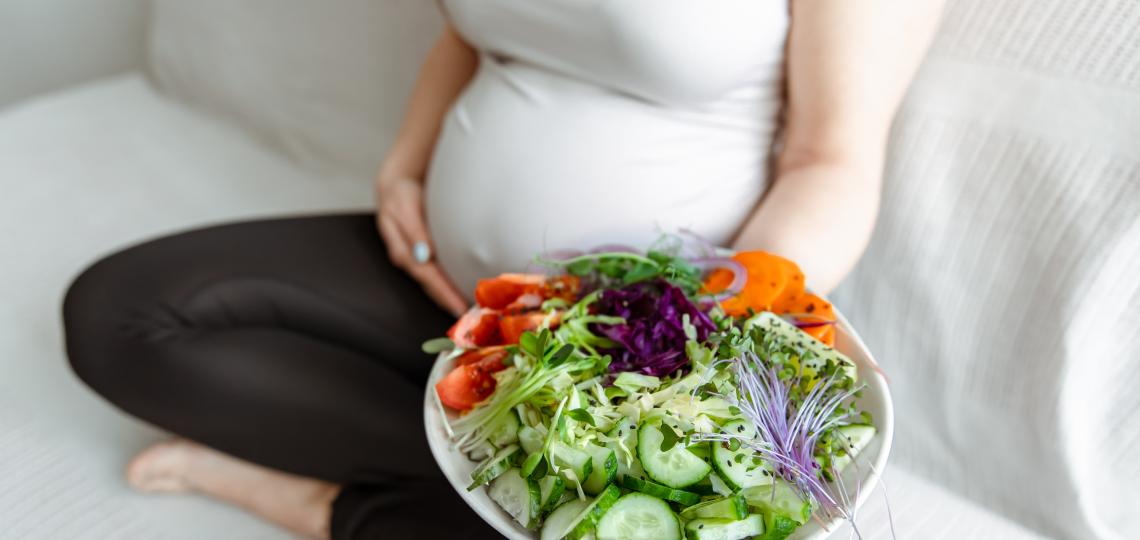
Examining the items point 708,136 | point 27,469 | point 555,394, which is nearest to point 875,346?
point 708,136

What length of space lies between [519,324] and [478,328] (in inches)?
2.2

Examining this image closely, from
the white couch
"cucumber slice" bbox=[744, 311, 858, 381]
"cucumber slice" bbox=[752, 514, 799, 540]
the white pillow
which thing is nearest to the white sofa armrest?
the white couch

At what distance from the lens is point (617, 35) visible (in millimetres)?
821

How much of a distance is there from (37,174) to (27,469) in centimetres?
77

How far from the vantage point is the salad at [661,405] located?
1.77 feet

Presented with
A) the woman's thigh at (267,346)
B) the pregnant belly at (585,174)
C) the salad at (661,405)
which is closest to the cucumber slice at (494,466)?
the salad at (661,405)

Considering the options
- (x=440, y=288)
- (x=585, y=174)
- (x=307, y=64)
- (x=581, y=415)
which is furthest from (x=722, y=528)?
(x=307, y=64)

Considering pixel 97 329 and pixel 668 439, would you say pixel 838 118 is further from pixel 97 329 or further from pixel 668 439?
pixel 97 329

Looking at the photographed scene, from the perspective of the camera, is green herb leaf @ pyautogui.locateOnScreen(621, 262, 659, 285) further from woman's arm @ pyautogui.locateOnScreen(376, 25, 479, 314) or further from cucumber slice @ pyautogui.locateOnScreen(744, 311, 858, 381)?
woman's arm @ pyautogui.locateOnScreen(376, 25, 479, 314)

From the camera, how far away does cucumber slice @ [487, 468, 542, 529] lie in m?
0.56

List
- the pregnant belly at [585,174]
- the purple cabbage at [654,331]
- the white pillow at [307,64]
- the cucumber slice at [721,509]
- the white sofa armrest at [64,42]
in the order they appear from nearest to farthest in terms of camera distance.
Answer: the cucumber slice at [721,509] → the purple cabbage at [654,331] → the pregnant belly at [585,174] → the white pillow at [307,64] → the white sofa armrest at [64,42]

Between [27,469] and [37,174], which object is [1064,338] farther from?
[37,174]

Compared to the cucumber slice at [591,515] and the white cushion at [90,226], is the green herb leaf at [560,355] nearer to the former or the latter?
the cucumber slice at [591,515]

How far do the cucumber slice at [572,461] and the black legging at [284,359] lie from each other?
0.42m
